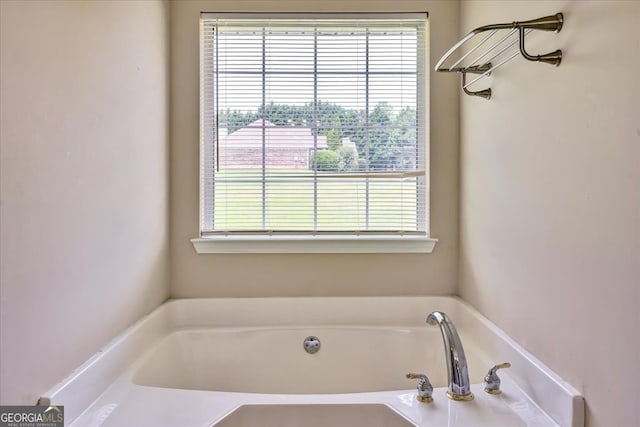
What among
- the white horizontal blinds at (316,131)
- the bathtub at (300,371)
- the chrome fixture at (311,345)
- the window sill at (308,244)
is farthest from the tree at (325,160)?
the chrome fixture at (311,345)

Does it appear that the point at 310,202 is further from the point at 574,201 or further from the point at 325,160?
the point at 574,201

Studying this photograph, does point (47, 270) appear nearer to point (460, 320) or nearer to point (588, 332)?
point (588, 332)

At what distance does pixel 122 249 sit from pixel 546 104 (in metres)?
1.42

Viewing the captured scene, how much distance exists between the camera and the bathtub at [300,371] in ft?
3.62

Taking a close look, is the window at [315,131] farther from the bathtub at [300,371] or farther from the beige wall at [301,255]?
the bathtub at [300,371]

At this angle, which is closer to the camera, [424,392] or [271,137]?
[424,392]

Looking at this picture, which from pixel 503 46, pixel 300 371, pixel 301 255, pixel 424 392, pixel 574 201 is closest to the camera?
pixel 574 201

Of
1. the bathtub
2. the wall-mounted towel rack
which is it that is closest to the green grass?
the bathtub

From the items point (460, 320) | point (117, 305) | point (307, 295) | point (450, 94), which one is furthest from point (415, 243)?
point (117, 305)

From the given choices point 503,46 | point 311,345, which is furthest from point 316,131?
point 311,345

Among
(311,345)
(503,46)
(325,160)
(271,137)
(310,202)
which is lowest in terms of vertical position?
(311,345)

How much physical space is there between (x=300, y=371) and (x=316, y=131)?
109cm

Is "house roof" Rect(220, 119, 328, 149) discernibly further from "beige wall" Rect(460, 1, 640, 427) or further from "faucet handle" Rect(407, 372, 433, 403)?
"faucet handle" Rect(407, 372, 433, 403)

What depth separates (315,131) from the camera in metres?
1.95
